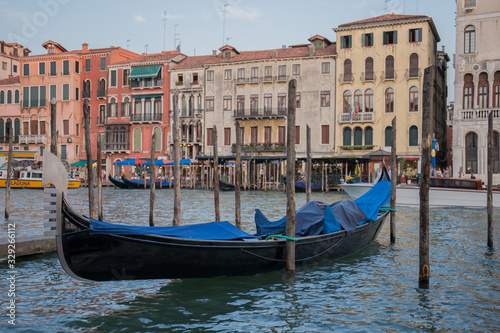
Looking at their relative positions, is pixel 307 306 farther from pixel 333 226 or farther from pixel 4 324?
pixel 4 324

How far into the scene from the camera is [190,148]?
38875 millimetres

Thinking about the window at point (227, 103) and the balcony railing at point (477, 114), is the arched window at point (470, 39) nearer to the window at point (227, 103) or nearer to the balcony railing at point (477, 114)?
the balcony railing at point (477, 114)

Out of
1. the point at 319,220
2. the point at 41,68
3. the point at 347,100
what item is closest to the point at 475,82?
the point at 347,100

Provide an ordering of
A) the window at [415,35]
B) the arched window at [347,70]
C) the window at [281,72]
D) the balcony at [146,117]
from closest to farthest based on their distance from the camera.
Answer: the window at [415,35] < the arched window at [347,70] < the window at [281,72] < the balcony at [146,117]

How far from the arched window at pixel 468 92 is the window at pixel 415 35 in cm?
505

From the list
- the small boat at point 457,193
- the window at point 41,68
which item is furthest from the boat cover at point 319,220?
the window at point 41,68

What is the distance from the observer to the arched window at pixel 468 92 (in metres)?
27.7

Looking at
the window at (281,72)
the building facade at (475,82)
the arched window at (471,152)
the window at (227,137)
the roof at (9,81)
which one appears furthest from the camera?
the roof at (9,81)

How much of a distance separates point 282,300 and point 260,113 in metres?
29.7

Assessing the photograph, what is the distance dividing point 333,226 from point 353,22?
27319 mm

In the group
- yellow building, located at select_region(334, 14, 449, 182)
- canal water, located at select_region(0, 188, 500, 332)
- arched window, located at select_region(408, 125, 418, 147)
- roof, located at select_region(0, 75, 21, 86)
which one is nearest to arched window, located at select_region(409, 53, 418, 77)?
yellow building, located at select_region(334, 14, 449, 182)

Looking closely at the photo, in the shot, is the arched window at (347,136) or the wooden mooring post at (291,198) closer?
the wooden mooring post at (291,198)

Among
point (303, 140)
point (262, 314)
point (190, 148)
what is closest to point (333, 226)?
point (262, 314)

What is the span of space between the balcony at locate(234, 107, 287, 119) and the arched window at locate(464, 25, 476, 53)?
476 inches
